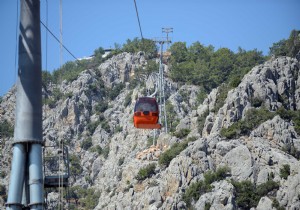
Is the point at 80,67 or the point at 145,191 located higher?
the point at 80,67

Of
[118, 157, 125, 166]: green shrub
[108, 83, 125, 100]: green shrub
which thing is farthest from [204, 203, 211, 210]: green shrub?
[108, 83, 125, 100]: green shrub

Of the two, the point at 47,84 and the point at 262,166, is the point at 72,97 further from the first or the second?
the point at 262,166

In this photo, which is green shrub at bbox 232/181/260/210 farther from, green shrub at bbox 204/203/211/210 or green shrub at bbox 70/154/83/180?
green shrub at bbox 70/154/83/180

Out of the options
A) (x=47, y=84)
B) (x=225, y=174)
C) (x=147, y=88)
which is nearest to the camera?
(x=225, y=174)

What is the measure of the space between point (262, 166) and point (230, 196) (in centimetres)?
522

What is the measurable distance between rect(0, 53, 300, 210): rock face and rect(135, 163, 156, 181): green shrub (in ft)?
1.42

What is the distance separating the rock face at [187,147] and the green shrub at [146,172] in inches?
17.1

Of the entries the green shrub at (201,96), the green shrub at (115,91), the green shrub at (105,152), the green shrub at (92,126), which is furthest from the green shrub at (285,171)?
the green shrub at (115,91)

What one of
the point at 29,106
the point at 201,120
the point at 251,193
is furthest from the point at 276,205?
the point at 29,106

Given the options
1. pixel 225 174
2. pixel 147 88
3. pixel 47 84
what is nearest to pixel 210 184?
pixel 225 174

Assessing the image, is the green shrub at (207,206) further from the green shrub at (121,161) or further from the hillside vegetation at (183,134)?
the green shrub at (121,161)

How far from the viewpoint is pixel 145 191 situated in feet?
243

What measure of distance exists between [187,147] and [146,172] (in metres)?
7.19

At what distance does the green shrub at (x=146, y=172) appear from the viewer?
78062 millimetres
